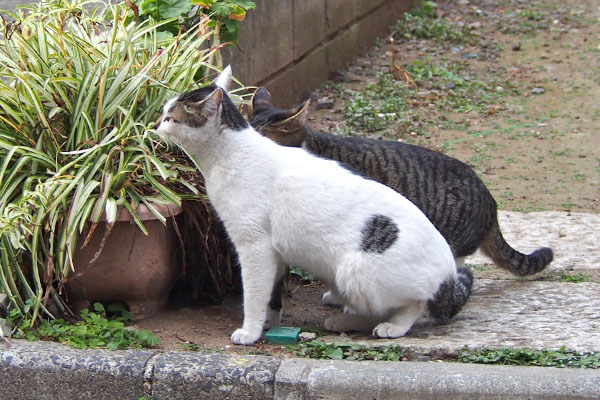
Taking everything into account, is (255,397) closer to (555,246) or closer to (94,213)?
(94,213)

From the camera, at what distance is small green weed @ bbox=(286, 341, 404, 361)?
10.8ft

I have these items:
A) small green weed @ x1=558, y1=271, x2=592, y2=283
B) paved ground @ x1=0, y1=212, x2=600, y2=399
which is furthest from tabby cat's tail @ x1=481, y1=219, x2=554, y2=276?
paved ground @ x1=0, y1=212, x2=600, y2=399

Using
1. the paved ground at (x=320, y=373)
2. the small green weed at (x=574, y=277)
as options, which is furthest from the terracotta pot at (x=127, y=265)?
the small green weed at (x=574, y=277)

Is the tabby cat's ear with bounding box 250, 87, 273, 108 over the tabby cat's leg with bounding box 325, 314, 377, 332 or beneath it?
over

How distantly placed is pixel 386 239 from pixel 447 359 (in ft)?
1.78

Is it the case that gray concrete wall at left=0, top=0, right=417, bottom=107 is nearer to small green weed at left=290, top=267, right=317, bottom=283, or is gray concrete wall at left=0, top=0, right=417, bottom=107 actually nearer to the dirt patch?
the dirt patch

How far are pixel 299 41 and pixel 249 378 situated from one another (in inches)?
203

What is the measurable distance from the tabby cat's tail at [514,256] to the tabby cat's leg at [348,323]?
3.34 feet

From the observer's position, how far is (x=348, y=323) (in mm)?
3729

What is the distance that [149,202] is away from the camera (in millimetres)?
3584

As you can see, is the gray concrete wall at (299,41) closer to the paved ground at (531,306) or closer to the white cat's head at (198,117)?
the white cat's head at (198,117)

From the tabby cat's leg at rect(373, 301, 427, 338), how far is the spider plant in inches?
41.6

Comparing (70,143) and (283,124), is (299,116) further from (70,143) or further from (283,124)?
(70,143)

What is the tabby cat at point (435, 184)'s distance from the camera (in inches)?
166
